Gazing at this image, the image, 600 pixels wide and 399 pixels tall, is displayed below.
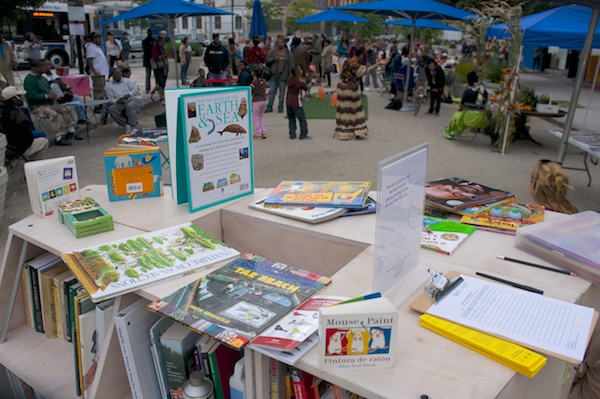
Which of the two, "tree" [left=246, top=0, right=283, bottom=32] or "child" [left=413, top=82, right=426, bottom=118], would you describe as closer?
"child" [left=413, top=82, right=426, bottom=118]

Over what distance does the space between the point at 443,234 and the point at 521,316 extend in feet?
2.27

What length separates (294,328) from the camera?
1.51m

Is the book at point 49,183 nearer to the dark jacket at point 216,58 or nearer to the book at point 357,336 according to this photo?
the book at point 357,336

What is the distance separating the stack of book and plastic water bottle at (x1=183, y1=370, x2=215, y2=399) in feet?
3.03

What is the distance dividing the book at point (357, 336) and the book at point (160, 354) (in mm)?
792

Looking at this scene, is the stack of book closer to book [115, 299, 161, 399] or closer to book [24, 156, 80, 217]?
book [115, 299, 161, 399]

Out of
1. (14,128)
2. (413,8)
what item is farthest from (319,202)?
(413,8)

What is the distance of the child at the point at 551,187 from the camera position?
316cm

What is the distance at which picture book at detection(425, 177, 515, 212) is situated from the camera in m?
2.54

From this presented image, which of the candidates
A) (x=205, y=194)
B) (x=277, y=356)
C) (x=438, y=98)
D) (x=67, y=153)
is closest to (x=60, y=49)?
(x=67, y=153)

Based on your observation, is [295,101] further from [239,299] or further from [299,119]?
[239,299]

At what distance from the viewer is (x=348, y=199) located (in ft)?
8.45

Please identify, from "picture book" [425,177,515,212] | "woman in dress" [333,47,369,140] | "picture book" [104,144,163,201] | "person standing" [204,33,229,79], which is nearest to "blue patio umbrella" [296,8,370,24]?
"person standing" [204,33,229,79]

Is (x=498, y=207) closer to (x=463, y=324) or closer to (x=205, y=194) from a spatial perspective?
(x=463, y=324)
